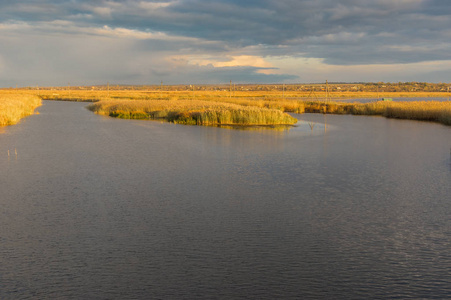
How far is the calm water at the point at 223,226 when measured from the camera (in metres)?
7.00

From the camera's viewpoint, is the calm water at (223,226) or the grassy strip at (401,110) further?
the grassy strip at (401,110)

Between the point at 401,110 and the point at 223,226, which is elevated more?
the point at 401,110

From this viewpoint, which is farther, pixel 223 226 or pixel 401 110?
pixel 401 110

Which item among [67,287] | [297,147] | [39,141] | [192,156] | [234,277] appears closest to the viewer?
[67,287]

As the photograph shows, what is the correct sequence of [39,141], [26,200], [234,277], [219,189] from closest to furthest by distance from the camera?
[234,277], [26,200], [219,189], [39,141]

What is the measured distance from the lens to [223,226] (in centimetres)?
981

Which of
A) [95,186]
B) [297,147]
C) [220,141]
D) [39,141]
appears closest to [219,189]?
[95,186]

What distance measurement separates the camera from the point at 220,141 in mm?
25953

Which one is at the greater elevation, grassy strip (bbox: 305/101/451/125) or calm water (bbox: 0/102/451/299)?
grassy strip (bbox: 305/101/451/125)

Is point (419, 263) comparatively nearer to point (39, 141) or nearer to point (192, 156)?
point (192, 156)

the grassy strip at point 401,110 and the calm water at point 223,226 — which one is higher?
the grassy strip at point 401,110

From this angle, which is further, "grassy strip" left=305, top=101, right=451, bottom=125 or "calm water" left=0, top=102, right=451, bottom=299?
"grassy strip" left=305, top=101, right=451, bottom=125

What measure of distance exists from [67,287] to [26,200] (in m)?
5.84

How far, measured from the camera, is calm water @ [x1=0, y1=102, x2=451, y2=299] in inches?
276
